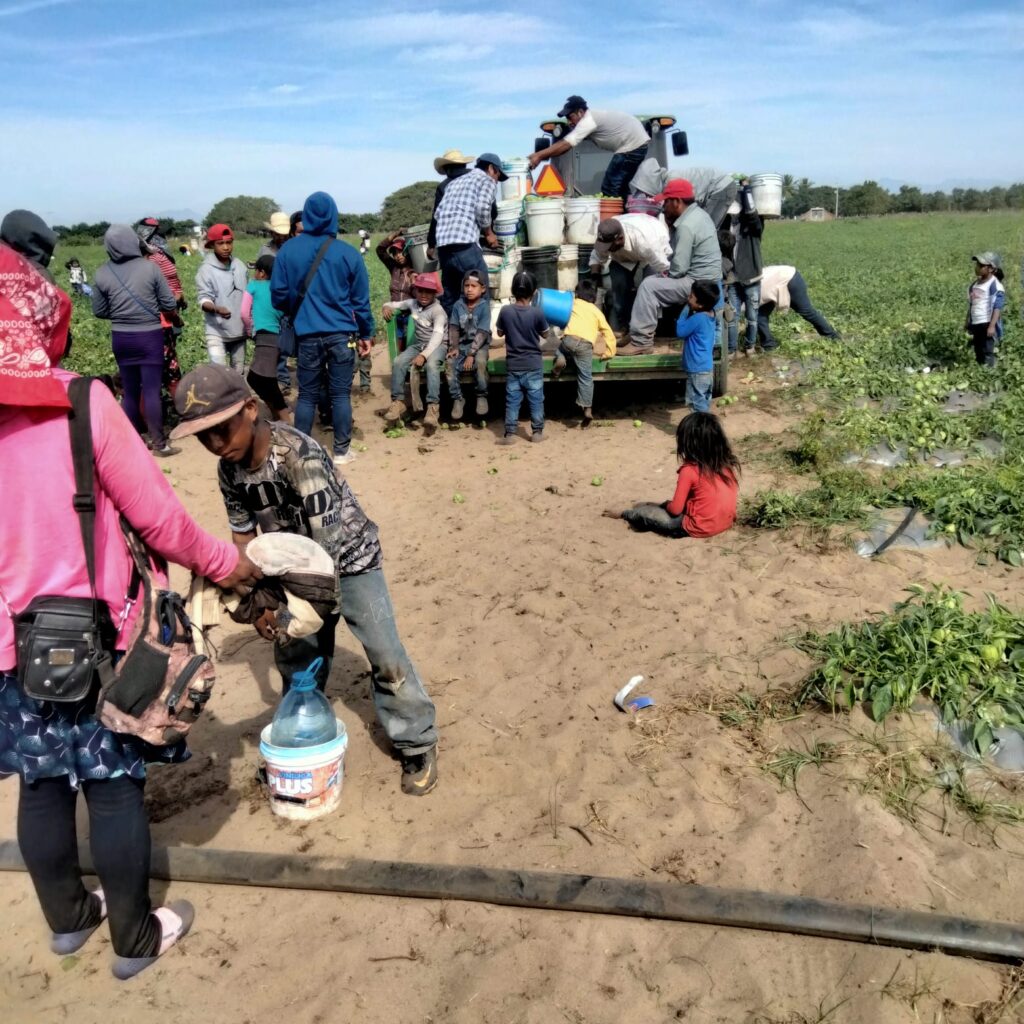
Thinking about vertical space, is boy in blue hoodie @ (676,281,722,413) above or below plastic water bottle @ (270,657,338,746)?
above

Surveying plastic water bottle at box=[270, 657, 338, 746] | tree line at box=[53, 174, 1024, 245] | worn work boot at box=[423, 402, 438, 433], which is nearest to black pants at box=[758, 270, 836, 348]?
worn work boot at box=[423, 402, 438, 433]

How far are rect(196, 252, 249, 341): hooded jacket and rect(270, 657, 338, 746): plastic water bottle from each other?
248 inches

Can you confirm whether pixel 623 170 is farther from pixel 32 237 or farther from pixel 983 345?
pixel 32 237

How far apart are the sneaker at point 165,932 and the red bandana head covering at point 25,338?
1.84 meters

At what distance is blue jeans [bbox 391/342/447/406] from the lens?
886cm

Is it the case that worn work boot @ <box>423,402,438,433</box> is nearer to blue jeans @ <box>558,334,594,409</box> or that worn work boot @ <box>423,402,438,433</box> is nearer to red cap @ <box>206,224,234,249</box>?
blue jeans @ <box>558,334,594,409</box>

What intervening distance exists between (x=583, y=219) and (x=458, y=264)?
1927mm

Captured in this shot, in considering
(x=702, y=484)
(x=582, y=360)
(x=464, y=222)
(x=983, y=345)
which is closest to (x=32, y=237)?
(x=702, y=484)

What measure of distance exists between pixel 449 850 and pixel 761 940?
1.20 meters

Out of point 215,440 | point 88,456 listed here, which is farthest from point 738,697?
point 88,456

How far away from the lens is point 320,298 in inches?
291

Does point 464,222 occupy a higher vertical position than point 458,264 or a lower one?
higher

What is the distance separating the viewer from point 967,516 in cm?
571

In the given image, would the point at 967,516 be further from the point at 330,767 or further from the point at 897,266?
the point at 897,266
